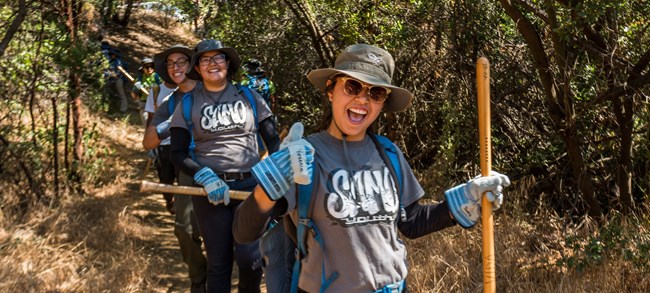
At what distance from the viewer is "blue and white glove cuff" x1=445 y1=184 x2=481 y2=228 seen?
2408mm

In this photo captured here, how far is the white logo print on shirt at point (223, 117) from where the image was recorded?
400 cm

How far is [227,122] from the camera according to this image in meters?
4.03

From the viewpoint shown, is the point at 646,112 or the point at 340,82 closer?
the point at 340,82

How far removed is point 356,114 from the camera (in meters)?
2.39

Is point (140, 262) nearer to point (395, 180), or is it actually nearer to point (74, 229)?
point (74, 229)

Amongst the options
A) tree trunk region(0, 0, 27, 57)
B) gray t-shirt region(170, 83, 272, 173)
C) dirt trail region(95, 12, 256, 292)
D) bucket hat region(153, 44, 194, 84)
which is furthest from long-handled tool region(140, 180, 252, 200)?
tree trunk region(0, 0, 27, 57)

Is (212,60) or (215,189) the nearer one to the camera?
(215,189)

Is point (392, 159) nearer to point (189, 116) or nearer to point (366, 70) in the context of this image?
point (366, 70)

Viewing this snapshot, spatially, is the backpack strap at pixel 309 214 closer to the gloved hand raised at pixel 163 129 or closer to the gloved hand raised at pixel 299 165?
the gloved hand raised at pixel 299 165

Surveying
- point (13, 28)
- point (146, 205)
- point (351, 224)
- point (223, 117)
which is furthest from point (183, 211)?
point (146, 205)

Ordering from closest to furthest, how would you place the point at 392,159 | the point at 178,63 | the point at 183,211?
the point at 392,159
the point at 183,211
the point at 178,63

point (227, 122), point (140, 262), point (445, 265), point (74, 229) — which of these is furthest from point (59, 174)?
point (445, 265)

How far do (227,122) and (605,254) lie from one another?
7.99 feet

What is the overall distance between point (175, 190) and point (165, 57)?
5.44ft
